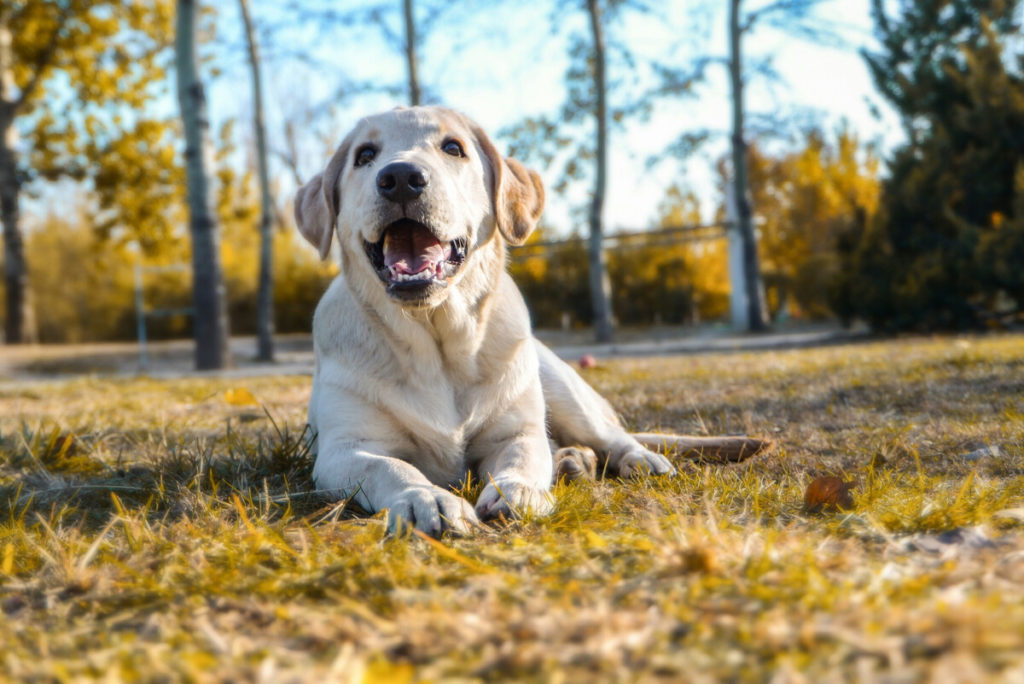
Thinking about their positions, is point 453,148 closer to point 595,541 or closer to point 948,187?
point 595,541

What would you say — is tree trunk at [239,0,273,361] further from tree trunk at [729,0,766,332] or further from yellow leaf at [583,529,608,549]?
yellow leaf at [583,529,608,549]

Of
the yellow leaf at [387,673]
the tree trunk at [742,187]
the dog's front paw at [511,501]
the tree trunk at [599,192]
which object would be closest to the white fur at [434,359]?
the dog's front paw at [511,501]

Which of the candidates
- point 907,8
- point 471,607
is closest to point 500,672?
point 471,607

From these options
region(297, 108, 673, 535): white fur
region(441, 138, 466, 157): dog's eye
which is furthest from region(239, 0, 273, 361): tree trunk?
region(441, 138, 466, 157): dog's eye

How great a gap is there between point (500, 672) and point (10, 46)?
22.1 m

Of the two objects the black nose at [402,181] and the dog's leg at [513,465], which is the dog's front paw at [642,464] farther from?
the black nose at [402,181]

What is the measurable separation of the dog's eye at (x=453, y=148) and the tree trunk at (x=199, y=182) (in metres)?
7.75

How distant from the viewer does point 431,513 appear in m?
2.08

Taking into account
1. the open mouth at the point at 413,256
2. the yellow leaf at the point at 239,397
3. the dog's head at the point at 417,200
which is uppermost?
the dog's head at the point at 417,200

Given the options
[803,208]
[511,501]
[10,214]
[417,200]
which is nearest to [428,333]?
[417,200]

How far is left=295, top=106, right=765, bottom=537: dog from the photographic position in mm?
2719

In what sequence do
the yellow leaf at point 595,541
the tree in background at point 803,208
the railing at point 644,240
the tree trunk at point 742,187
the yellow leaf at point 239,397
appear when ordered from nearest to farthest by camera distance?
the yellow leaf at point 595,541 → the yellow leaf at point 239,397 → the tree trunk at point 742,187 → the railing at point 644,240 → the tree in background at point 803,208

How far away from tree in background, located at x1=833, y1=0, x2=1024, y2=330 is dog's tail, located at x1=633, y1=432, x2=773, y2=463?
29.4ft

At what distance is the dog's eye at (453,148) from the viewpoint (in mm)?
3143
